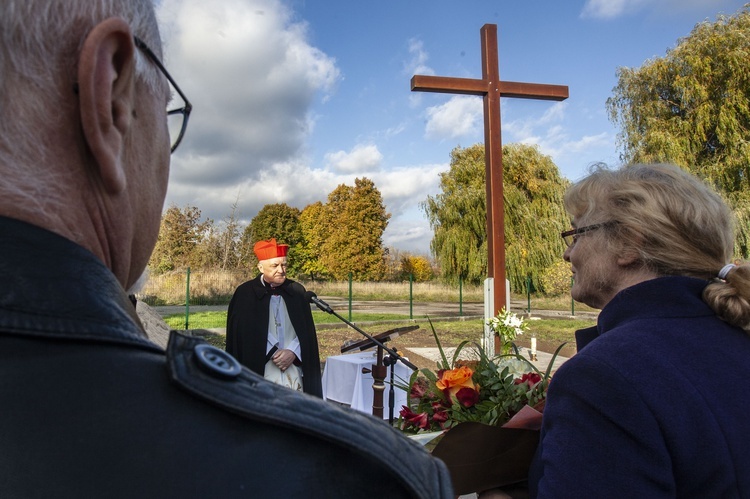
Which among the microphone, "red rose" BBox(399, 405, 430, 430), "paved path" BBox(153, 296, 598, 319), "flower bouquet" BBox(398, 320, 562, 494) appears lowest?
"paved path" BBox(153, 296, 598, 319)

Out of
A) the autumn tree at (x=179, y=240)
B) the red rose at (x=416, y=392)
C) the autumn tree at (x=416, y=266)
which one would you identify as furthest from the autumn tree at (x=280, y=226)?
the red rose at (x=416, y=392)

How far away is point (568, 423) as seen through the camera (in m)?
1.38

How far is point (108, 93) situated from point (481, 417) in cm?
174

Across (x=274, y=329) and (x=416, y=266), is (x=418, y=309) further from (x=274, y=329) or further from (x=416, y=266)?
(x=416, y=266)

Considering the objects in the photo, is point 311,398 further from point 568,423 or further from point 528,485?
point 528,485

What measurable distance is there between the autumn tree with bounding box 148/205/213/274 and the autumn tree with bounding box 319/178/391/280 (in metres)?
16.1

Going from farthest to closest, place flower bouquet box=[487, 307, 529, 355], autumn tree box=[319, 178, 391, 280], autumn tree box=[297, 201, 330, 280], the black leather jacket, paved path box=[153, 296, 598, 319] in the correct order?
autumn tree box=[297, 201, 330, 280] → autumn tree box=[319, 178, 391, 280] → paved path box=[153, 296, 598, 319] → flower bouquet box=[487, 307, 529, 355] → the black leather jacket

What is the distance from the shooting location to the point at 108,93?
61 centimetres

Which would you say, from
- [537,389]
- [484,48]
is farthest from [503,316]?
[537,389]

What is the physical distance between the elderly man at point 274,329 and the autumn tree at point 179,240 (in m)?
18.8

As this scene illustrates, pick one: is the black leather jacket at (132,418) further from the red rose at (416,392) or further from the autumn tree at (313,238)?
the autumn tree at (313,238)

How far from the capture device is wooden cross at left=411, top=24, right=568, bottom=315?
24.5ft

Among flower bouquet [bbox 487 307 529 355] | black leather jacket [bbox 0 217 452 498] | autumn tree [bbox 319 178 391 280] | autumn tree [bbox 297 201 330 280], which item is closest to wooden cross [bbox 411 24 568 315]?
flower bouquet [bbox 487 307 529 355]

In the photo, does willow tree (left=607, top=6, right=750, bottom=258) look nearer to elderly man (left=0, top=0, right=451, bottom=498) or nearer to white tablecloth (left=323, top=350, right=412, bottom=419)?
white tablecloth (left=323, top=350, right=412, bottom=419)
